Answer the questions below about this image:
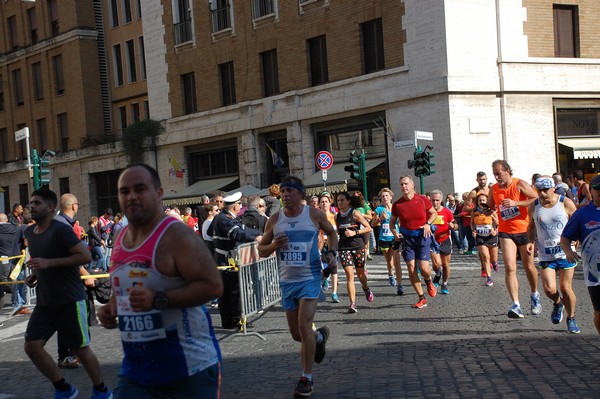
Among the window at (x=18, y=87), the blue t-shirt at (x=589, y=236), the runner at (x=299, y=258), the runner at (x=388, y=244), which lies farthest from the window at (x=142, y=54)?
the blue t-shirt at (x=589, y=236)

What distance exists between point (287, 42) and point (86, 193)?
16.0 m

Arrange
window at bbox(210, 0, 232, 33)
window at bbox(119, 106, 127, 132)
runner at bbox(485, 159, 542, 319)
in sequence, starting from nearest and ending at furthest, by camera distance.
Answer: runner at bbox(485, 159, 542, 319) → window at bbox(210, 0, 232, 33) → window at bbox(119, 106, 127, 132)

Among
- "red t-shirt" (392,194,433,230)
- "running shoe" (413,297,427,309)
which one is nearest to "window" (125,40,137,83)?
"red t-shirt" (392,194,433,230)

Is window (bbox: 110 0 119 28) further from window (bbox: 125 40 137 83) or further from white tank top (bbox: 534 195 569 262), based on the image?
white tank top (bbox: 534 195 569 262)

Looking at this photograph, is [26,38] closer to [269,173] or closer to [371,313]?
[269,173]

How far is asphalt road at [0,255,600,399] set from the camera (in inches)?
286

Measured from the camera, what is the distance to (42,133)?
4512 cm

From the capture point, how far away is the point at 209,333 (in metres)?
4.21

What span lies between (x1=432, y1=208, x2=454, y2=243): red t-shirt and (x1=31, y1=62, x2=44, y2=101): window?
1358 inches

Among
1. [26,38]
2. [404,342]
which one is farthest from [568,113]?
[26,38]

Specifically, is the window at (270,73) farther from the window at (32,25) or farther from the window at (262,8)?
the window at (32,25)

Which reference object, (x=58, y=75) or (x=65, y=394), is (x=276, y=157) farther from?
(x=65, y=394)

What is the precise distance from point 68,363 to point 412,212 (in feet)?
18.1

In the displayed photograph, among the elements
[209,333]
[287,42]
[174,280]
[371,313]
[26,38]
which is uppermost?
[26,38]
